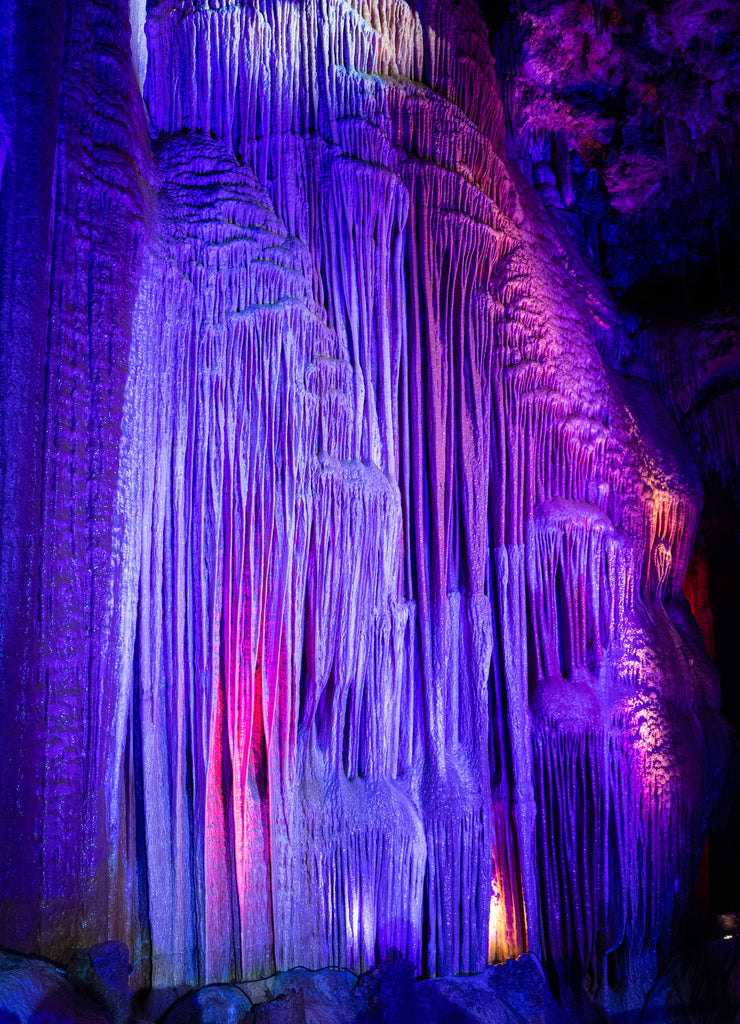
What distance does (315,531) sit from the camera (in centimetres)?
405

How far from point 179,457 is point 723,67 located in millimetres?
4745

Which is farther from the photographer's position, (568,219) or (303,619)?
(568,219)

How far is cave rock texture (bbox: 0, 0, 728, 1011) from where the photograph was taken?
3.17 m

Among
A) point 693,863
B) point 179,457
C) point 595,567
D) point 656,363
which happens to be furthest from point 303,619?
point 656,363

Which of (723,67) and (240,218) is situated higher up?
(723,67)

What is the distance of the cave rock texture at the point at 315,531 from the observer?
3166 mm

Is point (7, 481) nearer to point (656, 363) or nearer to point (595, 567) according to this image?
point (595, 567)

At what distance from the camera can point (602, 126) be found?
6.46 meters

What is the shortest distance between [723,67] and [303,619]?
4.78 m

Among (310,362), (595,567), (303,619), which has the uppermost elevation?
(310,362)

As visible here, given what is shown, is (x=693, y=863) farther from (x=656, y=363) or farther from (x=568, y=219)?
(x=568, y=219)

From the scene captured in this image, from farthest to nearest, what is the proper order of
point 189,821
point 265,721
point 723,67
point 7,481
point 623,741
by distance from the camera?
1. point 723,67
2. point 623,741
3. point 265,721
4. point 189,821
5. point 7,481

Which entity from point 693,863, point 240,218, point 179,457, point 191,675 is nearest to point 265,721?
point 191,675

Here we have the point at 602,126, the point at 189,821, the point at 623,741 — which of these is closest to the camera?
the point at 189,821
